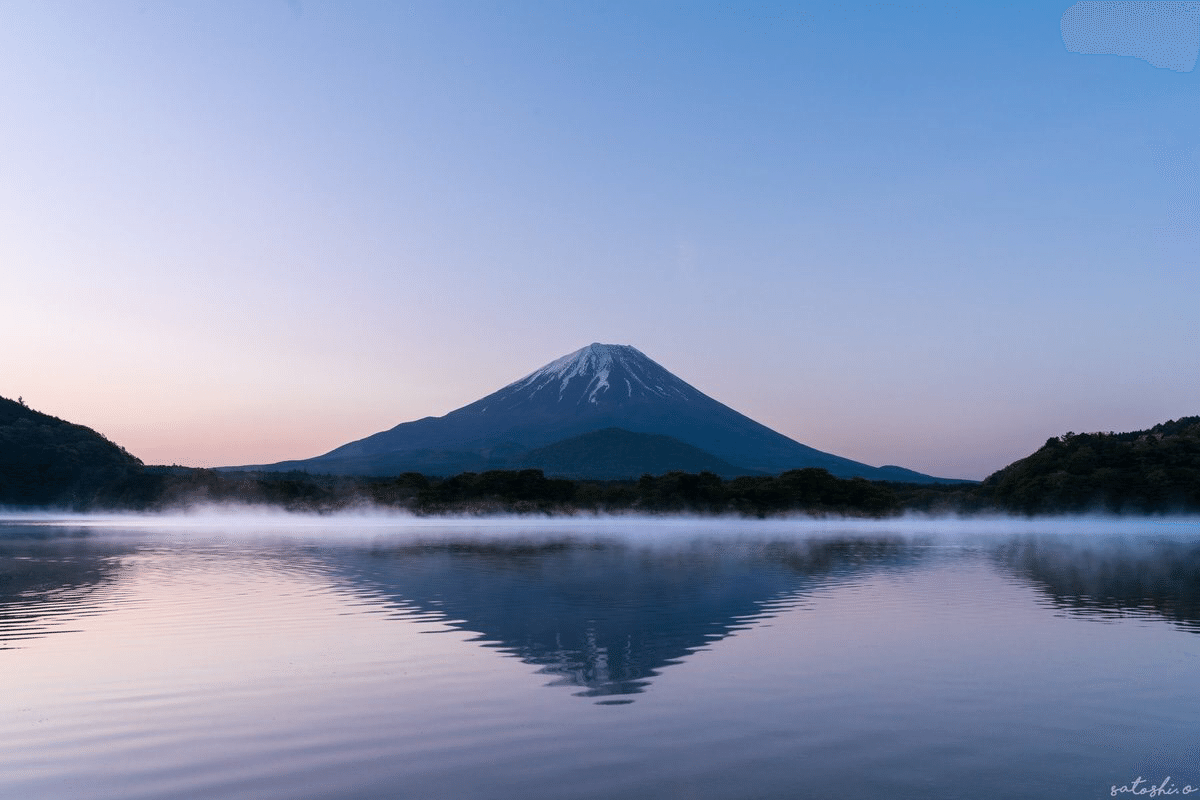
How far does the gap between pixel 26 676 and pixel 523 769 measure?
11318mm

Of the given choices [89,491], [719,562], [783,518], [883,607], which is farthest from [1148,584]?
[89,491]

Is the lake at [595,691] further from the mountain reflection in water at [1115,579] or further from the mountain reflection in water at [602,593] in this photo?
the mountain reflection in water at [1115,579]

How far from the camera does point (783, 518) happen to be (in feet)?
472

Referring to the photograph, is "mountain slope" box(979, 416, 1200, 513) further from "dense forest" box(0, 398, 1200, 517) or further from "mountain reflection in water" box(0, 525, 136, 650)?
"mountain reflection in water" box(0, 525, 136, 650)

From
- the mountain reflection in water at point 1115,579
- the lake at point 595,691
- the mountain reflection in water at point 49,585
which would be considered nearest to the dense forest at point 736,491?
the mountain reflection in water at point 1115,579

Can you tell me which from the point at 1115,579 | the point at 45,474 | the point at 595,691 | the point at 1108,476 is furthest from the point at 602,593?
the point at 45,474

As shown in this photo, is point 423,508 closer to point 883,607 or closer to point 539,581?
point 539,581

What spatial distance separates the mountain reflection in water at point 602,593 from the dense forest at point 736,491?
84.7m

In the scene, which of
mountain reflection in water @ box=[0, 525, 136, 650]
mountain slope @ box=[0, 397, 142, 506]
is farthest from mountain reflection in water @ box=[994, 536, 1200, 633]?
mountain slope @ box=[0, 397, 142, 506]

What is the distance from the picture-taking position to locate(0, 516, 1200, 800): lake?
1108cm

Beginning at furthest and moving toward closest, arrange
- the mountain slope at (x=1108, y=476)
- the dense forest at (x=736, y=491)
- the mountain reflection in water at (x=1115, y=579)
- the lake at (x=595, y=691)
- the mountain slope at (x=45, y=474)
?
the mountain slope at (x=45, y=474)
the dense forest at (x=736, y=491)
the mountain slope at (x=1108, y=476)
the mountain reflection in water at (x=1115, y=579)
the lake at (x=595, y=691)

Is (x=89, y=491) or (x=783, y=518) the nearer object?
(x=783, y=518)

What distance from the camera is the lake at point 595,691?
1108 cm

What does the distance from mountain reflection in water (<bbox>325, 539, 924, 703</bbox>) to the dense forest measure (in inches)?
3333
